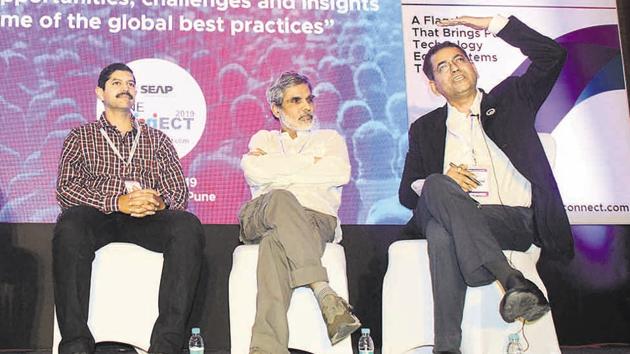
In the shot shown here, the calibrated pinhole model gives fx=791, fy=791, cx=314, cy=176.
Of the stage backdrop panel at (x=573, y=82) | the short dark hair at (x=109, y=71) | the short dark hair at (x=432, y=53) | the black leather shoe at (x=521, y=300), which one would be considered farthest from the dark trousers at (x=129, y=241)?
the stage backdrop panel at (x=573, y=82)

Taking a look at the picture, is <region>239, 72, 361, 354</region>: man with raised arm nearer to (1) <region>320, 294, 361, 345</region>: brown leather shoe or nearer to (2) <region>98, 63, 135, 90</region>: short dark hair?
(1) <region>320, 294, 361, 345</region>: brown leather shoe

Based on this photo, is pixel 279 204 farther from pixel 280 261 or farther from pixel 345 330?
pixel 345 330

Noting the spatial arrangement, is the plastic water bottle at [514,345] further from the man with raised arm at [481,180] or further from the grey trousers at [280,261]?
the grey trousers at [280,261]

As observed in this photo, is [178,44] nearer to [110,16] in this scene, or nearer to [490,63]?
[110,16]

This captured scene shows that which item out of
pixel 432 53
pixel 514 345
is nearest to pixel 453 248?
pixel 514 345

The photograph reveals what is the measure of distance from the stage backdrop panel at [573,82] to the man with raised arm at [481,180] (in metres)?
0.33

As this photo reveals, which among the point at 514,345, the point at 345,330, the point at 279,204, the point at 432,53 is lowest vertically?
the point at 514,345

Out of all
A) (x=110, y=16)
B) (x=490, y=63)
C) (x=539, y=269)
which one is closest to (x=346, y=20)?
(x=490, y=63)

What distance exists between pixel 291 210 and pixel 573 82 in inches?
84.0

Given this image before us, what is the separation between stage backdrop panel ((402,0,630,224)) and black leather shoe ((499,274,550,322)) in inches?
64.1

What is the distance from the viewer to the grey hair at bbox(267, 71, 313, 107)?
3893 mm

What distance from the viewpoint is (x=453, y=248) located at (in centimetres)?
310

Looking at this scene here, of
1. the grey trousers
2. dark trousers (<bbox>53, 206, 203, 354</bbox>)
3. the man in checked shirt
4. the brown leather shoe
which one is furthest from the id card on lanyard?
the brown leather shoe

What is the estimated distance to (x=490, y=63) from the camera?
4.45 m
